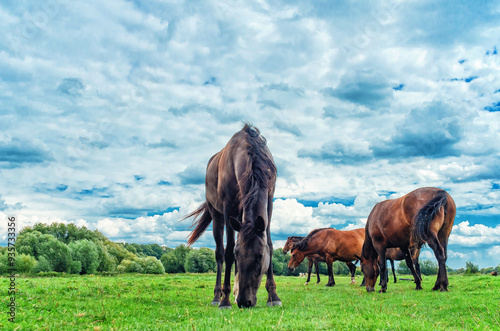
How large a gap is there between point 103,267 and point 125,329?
5677cm

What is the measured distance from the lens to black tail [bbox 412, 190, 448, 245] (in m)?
9.99

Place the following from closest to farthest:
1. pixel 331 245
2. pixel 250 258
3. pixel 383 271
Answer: pixel 250 258, pixel 383 271, pixel 331 245

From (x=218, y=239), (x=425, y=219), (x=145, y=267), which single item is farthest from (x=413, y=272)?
(x=145, y=267)

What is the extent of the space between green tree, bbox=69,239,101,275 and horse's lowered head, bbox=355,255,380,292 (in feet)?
154

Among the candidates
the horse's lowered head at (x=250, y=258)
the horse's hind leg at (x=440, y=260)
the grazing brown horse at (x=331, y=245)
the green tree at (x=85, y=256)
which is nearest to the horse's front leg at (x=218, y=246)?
the horse's lowered head at (x=250, y=258)

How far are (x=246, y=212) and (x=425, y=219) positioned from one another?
683cm

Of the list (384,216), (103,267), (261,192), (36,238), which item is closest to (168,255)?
(103,267)

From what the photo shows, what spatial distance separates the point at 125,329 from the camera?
4.30m

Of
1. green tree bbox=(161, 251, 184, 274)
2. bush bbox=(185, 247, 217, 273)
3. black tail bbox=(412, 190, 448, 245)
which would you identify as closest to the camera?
black tail bbox=(412, 190, 448, 245)

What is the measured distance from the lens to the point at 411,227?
1038cm

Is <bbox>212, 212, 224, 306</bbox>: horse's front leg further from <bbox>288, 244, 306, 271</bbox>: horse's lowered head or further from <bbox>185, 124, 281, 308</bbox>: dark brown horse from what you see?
<bbox>288, 244, 306, 271</bbox>: horse's lowered head

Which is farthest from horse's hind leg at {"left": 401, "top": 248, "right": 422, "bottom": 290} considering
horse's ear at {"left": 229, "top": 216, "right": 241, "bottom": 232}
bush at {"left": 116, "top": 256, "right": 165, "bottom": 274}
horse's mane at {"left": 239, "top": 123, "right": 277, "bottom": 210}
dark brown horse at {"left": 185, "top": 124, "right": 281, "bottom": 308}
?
bush at {"left": 116, "top": 256, "right": 165, "bottom": 274}

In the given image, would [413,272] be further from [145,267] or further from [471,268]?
[145,267]

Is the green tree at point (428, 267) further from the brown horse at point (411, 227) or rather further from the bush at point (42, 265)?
the bush at point (42, 265)
